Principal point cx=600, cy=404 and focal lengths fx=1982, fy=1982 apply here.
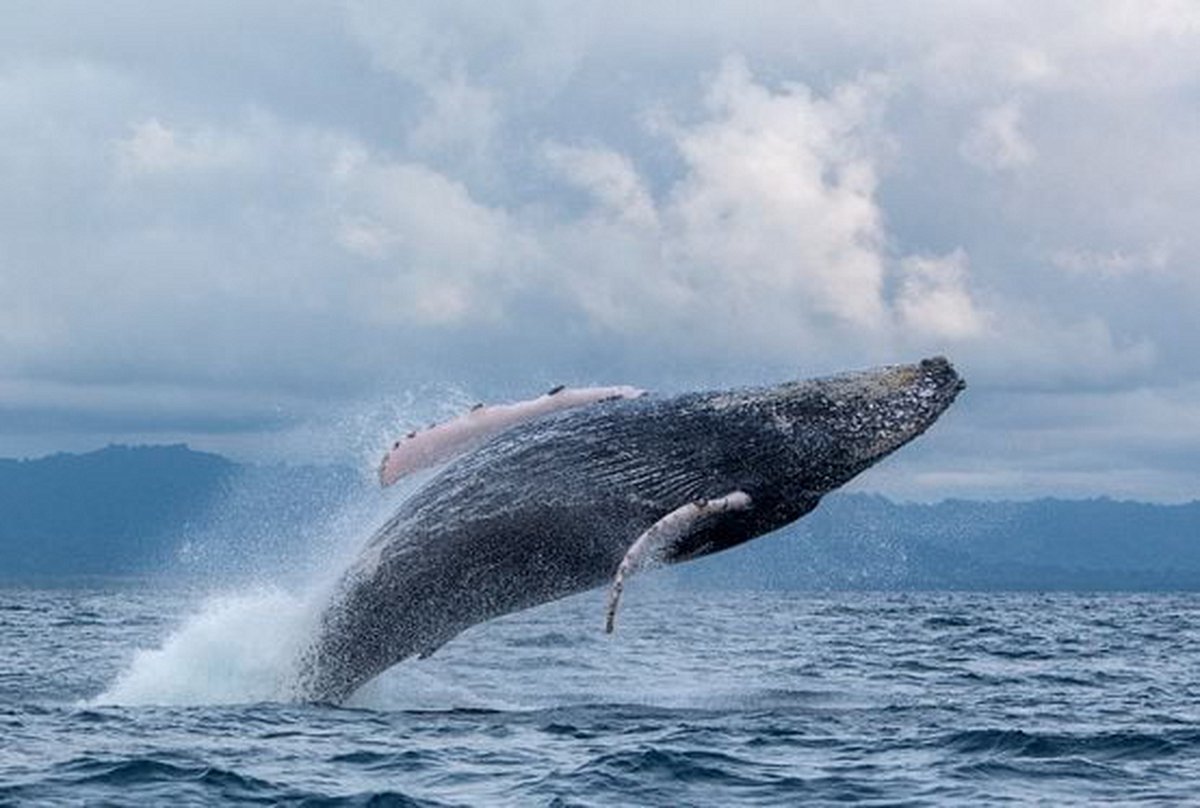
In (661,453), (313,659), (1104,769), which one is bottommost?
(1104,769)

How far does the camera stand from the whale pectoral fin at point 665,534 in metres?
12.8

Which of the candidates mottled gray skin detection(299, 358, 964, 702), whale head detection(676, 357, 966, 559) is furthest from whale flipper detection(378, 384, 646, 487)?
whale head detection(676, 357, 966, 559)

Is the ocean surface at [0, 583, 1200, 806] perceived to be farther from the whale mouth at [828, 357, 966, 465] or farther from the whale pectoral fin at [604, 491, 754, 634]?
the whale mouth at [828, 357, 966, 465]

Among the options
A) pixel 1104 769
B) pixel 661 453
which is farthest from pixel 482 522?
pixel 1104 769

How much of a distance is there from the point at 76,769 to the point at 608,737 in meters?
3.76

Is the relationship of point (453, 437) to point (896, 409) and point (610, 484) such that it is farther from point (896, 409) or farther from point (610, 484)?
point (896, 409)

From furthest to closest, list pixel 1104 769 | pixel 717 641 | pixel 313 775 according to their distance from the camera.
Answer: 1. pixel 717 641
2. pixel 1104 769
3. pixel 313 775

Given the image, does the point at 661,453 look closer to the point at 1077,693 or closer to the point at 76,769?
the point at 76,769

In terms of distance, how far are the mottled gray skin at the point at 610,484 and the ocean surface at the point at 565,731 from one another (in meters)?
0.59

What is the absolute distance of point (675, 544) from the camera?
44.3ft

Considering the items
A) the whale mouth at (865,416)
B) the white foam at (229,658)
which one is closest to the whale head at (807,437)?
the whale mouth at (865,416)

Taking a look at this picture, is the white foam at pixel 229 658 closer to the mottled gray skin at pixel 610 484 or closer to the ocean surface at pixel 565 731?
the ocean surface at pixel 565 731

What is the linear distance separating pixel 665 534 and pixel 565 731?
80.5 inches

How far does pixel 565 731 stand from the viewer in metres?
14.3
